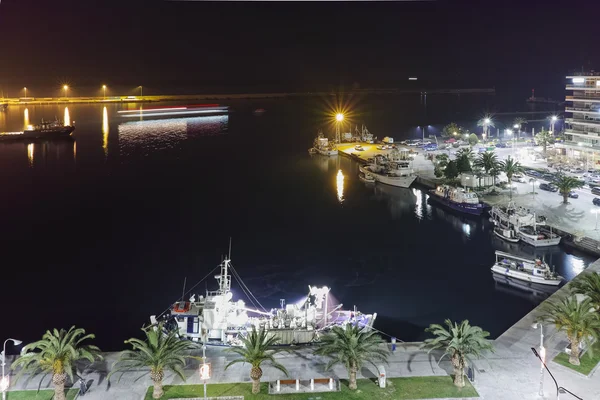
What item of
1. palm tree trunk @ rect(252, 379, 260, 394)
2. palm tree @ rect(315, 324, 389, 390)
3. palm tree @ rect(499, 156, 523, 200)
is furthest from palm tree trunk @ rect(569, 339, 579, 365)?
palm tree @ rect(499, 156, 523, 200)

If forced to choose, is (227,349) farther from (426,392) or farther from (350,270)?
(350,270)

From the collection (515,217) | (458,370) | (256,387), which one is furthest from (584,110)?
(256,387)

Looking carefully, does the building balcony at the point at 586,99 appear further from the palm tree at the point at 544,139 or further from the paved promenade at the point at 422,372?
the paved promenade at the point at 422,372

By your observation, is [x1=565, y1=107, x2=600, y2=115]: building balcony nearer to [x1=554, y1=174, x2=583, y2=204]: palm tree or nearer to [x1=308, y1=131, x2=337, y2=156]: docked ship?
[x1=554, y1=174, x2=583, y2=204]: palm tree

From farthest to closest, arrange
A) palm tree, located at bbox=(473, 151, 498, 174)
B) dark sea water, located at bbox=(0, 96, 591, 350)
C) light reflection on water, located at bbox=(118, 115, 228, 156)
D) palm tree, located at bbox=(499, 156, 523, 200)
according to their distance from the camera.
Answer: light reflection on water, located at bbox=(118, 115, 228, 156)
palm tree, located at bbox=(473, 151, 498, 174)
palm tree, located at bbox=(499, 156, 523, 200)
dark sea water, located at bbox=(0, 96, 591, 350)

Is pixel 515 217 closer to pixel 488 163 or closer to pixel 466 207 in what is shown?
pixel 466 207

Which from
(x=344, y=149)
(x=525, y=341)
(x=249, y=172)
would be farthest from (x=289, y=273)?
(x=344, y=149)
